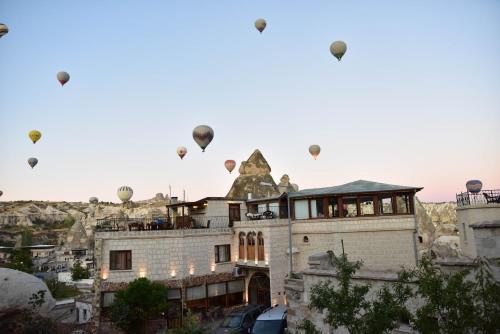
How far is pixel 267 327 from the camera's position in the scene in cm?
1734

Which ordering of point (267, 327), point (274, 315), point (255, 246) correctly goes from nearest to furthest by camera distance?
point (267, 327) < point (274, 315) < point (255, 246)

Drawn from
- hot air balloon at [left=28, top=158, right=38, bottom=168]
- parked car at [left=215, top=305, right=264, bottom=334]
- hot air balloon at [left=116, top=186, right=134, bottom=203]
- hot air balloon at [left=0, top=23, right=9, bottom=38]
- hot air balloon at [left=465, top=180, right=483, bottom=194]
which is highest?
hot air balloon at [left=0, top=23, right=9, bottom=38]

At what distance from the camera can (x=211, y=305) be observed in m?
27.4

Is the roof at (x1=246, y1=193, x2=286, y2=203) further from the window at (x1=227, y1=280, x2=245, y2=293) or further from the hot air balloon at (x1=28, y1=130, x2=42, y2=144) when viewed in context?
the hot air balloon at (x1=28, y1=130, x2=42, y2=144)

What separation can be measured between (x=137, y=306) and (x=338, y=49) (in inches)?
1088

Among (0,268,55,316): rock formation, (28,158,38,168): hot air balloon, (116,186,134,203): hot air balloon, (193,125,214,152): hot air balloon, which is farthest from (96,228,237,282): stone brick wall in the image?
(28,158,38,168): hot air balloon

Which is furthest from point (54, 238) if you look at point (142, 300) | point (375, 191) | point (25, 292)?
point (375, 191)

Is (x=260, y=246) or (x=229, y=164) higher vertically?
(x=229, y=164)

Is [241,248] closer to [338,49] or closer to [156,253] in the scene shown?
[156,253]

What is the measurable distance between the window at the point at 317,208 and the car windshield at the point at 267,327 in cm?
1120

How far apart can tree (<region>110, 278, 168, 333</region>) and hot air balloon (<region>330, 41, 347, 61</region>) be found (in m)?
25.8

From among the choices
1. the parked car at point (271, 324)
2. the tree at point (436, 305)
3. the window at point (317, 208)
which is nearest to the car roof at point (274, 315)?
the parked car at point (271, 324)

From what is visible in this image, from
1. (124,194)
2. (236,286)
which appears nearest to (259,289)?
(236,286)

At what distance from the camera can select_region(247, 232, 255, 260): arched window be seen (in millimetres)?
28109
